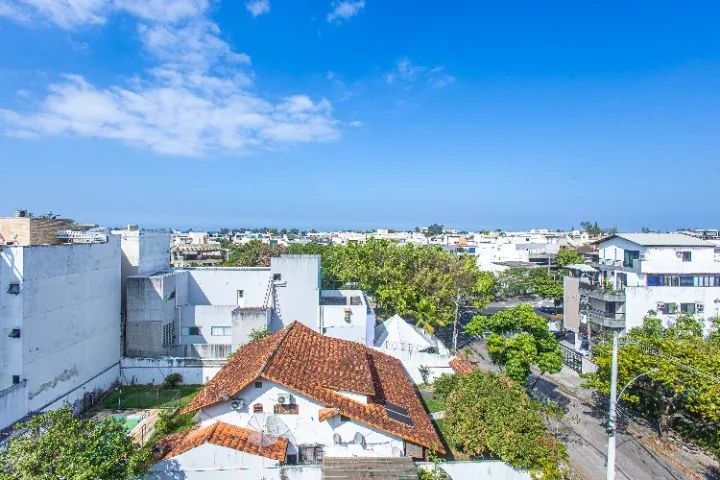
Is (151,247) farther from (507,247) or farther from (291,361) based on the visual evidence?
(507,247)

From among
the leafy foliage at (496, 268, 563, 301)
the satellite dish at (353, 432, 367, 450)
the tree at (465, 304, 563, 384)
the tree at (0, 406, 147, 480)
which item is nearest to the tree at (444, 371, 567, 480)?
the satellite dish at (353, 432, 367, 450)

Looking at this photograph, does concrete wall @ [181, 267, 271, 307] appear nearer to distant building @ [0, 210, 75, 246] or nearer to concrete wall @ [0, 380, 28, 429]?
distant building @ [0, 210, 75, 246]

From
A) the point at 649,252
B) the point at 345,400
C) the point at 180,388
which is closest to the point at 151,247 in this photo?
the point at 180,388

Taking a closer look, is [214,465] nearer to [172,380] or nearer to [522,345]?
[172,380]

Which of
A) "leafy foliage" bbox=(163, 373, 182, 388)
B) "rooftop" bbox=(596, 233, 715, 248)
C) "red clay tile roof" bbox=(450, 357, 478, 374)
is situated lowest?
"leafy foliage" bbox=(163, 373, 182, 388)

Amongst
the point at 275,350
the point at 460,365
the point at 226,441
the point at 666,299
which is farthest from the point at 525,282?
the point at 226,441

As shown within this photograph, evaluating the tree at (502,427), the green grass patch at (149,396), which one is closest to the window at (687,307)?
the tree at (502,427)

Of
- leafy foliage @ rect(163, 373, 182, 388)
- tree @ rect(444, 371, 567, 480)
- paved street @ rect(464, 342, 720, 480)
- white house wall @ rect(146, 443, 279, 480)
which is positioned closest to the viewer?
white house wall @ rect(146, 443, 279, 480)
